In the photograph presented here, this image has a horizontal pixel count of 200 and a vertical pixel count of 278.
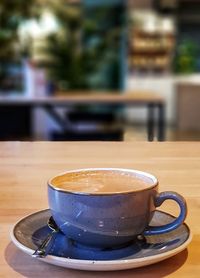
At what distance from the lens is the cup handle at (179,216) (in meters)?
0.50

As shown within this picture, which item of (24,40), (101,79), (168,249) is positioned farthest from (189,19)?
(168,249)

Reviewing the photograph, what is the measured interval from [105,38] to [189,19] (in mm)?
2683

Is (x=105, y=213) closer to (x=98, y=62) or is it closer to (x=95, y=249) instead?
(x=95, y=249)

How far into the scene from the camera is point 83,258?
0.46m

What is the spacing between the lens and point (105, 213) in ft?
1.56

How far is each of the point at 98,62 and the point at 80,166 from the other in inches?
Answer: 178

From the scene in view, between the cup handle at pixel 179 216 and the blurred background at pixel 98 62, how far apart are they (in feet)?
9.17

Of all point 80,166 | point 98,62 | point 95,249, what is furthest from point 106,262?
point 98,62

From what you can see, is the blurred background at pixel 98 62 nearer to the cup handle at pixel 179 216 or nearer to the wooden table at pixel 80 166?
the wooden table at pixel 80 166

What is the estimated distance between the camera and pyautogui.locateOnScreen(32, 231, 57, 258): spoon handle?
18.2 inches

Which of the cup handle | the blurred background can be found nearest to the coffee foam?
the cup handle

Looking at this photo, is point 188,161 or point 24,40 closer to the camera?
point 188,161

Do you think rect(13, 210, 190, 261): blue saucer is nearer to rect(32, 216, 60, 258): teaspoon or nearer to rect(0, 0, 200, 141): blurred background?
rect(32, 216, 60, 258): teaspoon

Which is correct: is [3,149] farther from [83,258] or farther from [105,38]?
[105,38]
